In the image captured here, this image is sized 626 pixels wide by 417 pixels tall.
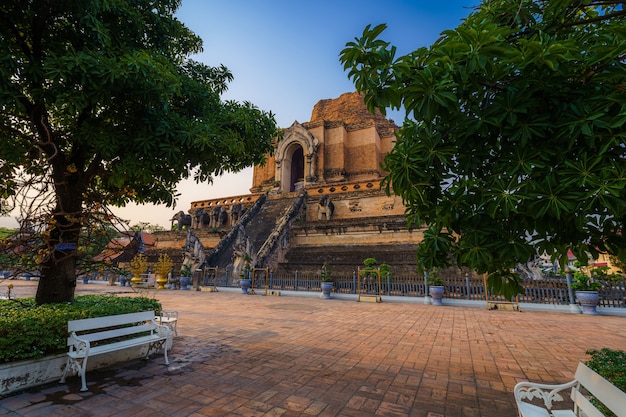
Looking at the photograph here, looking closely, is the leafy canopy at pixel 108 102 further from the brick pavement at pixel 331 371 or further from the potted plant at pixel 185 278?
the potted plant at pixel 185 278

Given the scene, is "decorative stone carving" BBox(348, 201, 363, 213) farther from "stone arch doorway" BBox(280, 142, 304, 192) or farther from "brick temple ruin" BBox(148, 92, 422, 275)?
"stone arch doorway" BBox(280, 142, 304, 192)

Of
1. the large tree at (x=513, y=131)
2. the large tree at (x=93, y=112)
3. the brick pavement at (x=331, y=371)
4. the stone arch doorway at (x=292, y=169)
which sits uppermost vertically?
the stone arch doorway at (x=292, y=169)

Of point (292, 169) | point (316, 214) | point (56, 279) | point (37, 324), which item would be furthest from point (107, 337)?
point (292, 169)

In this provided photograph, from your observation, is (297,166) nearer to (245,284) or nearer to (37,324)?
(245,284)

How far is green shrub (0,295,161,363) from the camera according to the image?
3.72m

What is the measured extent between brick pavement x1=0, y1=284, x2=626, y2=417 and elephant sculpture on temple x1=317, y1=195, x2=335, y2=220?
15633mm

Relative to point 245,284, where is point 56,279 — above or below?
above

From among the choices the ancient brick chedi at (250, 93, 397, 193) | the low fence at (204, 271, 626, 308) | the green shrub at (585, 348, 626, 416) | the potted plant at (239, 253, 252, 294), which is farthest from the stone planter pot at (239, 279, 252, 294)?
the ancient brick chedi at (250, 93, 397, 193)

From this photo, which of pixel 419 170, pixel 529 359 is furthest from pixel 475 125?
pixel 529 359

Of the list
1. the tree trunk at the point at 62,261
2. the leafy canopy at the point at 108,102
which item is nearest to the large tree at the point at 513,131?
the leafy canopy at the point at 108,102

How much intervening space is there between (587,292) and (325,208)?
52.7ft

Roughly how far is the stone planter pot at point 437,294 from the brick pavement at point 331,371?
12.6ft

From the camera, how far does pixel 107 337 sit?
4355 mm

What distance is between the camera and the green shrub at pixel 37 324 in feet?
12.2
